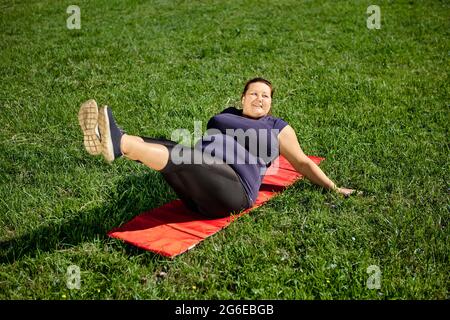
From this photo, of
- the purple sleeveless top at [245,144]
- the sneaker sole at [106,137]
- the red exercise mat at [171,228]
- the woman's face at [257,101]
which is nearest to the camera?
the sneaker sole at [106,137]

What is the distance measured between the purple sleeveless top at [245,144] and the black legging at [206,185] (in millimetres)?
121

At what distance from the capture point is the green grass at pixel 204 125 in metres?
3.55

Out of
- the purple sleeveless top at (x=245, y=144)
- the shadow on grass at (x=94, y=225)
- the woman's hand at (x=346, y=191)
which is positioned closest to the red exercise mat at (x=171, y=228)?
the shadow on grass at (x=94, y=225)

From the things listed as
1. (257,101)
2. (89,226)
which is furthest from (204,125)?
(89,226)

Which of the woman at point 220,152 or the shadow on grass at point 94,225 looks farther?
the shadow on grass at point 94,225

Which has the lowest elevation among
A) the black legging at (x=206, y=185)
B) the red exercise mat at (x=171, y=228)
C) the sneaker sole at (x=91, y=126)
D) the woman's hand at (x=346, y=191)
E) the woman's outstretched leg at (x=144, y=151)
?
the red exercise mat at (x=171, y=228)

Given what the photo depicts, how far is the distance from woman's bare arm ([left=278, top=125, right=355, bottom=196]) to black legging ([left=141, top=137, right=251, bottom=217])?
0.77m

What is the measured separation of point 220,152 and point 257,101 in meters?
1.03

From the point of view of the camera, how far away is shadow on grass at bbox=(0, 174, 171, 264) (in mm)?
3953

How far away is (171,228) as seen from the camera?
422 centimetres

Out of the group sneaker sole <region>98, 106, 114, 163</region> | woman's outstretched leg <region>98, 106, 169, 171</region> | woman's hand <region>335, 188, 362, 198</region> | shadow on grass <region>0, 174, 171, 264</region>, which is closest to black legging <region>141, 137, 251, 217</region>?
woman's outstretched leg <region>98, 106, 169, 171</region>

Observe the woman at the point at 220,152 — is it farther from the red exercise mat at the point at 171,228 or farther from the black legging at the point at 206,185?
the red exercise mat at the point at 171,228

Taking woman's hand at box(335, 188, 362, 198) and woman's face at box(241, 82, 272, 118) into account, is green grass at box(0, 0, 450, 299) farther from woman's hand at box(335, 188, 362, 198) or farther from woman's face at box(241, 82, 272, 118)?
woman's face at box(241, 82, 272, 118)
